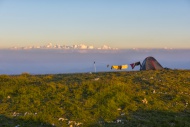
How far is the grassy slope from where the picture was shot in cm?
1570

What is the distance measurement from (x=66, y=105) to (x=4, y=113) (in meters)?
3.39

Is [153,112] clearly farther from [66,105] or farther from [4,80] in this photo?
[4,80]

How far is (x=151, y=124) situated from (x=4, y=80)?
12.7m

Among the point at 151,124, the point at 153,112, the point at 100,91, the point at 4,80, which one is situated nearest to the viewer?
the point at 151,124

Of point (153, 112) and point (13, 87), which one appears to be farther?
point (13, 87)

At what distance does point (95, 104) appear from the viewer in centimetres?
1812

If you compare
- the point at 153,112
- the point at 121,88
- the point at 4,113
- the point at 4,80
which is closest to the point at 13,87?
the point at 4,80

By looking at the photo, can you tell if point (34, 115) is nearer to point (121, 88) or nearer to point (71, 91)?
point (71, 91)

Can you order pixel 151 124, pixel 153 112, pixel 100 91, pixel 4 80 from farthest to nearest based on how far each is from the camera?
pixel 4 80 < pixel 100 91 < pixel 153 112 < pixel 151 124

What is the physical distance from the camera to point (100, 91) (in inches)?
781

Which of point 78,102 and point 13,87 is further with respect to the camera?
point 13,87

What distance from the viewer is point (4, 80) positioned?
23.6 meters

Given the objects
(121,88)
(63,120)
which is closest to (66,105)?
(63,120)

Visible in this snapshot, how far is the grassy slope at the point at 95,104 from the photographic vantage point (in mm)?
15695
